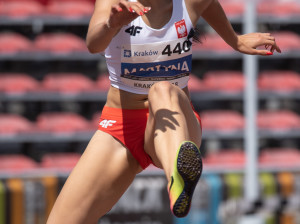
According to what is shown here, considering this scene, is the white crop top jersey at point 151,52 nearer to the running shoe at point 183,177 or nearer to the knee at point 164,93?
the knee at point 164,93

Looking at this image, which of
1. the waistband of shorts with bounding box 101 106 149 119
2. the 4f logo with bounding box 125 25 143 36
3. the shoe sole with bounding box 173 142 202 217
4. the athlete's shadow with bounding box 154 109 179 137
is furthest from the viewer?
the waistband of shorts with bounding box 101 106 149 119

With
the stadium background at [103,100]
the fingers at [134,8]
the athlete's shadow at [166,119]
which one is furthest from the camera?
the stadium background at [103,100]

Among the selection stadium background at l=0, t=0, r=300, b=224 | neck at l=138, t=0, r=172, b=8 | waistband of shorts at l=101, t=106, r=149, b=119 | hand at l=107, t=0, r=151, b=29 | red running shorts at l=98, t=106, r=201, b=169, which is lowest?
stadium background at l=0, t=0, r=300, b=224

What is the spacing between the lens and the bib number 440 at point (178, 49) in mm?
3088

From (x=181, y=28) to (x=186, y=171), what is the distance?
736 mm

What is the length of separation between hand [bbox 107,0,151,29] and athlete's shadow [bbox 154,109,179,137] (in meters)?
0.44

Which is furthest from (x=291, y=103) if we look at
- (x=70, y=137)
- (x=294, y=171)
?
(x=70, y=137)

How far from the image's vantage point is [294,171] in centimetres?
678

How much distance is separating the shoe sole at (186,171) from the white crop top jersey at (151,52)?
1.68 feet

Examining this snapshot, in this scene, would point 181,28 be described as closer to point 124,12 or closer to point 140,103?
point 140,103

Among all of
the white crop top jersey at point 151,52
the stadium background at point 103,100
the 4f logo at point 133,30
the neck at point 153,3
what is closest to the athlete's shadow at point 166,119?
the white crop top jersey at point 151,52

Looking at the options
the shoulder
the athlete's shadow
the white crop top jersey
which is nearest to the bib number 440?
the white crop top jersey

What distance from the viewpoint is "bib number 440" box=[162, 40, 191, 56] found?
3088 mm

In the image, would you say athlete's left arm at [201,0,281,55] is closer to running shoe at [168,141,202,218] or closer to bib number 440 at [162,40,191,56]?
bib number 440 at [162,40,191,56]
